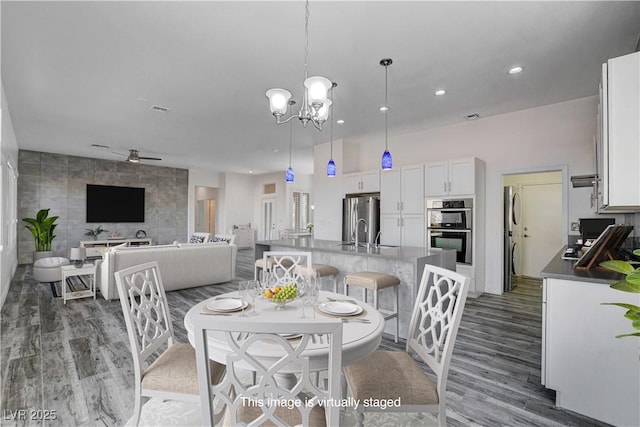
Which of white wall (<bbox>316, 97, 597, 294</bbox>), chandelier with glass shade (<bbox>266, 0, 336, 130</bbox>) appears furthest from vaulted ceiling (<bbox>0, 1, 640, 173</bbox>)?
chandelier with glass shade (<bbox>266, 0, 336, 130</bbox>)

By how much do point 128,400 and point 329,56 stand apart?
3.20 m

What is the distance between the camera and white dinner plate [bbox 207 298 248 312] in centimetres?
166

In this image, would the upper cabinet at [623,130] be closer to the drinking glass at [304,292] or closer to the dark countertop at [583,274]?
the dark countertop at [583,274]

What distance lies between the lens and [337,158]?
616cm

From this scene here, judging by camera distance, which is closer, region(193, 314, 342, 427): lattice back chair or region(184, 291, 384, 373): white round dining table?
region(193, 314, 342, 427): lattice back chair

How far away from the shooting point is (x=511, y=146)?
455 cm

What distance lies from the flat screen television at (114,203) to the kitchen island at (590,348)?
395 inches

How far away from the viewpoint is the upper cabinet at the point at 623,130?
5.49 feet

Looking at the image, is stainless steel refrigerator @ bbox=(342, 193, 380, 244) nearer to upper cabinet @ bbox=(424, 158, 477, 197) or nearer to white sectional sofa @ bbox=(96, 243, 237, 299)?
upper cabinet @ bbox=(424, 158, 477, 197)

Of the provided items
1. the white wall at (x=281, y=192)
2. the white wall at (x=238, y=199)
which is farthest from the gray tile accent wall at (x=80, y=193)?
the white wall at (x=281, y=192)

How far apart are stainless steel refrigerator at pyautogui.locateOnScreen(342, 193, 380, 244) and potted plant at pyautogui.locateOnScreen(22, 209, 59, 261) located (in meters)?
6.16

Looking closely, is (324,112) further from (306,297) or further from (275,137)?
(275,137)

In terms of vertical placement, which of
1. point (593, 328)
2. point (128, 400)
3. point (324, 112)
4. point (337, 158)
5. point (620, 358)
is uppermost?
point (337, 158)

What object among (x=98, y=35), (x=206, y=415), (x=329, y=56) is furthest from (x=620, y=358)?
(x=98, y=35)
